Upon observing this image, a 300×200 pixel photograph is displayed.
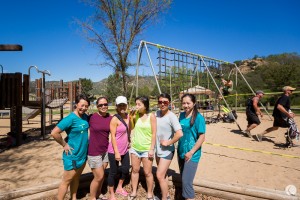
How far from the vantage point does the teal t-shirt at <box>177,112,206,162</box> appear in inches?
112

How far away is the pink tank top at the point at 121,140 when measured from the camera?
3217 millimetres

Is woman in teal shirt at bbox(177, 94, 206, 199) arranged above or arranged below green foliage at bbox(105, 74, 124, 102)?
below

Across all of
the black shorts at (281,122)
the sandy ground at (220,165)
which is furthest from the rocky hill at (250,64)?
the sandy ground at (220,165)

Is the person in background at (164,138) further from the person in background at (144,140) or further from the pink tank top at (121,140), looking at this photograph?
the pink tank top at (121,140)

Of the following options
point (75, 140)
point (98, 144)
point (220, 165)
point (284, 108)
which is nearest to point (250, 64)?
point (284, 108)

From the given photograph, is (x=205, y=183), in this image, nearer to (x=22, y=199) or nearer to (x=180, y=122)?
(x=180, y=122)

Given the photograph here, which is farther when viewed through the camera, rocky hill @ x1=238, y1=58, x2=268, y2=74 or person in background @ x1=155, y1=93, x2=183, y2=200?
rocky hill @ x1=238, y1=58, x2=268, y2=74

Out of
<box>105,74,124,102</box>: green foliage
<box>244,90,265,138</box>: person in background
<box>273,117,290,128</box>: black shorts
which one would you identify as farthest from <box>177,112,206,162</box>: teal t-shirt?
<box>105,74,124,102</box>: green foliage

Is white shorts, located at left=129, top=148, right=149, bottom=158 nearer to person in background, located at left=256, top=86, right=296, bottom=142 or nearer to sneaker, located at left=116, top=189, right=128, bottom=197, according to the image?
sneaker, located at left=116, top=189, right=128, bottom=197

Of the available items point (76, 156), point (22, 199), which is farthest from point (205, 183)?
point (22, 199)

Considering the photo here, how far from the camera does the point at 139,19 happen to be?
1853cm

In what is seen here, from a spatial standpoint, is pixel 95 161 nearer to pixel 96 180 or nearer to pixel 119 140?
pixel 96 180

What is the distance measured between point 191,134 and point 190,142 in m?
0.10

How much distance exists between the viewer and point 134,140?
323 centimetres
